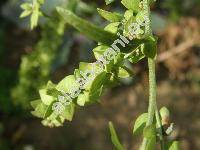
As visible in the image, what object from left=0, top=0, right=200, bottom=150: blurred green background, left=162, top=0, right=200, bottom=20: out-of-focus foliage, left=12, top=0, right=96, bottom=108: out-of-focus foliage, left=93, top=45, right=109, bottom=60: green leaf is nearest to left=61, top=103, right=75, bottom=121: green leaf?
left=93, top=45, right=109, bottom=60: green leaf

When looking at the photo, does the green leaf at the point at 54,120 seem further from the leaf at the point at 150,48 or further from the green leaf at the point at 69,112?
the leaf at the point at 150,48

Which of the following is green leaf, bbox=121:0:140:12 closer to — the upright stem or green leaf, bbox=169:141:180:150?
the upright stem

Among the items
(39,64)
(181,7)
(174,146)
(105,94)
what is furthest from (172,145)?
(181,7)

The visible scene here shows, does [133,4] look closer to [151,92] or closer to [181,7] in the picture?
[151,92]

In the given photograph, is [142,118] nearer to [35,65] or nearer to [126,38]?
[126,38]

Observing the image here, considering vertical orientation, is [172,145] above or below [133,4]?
below

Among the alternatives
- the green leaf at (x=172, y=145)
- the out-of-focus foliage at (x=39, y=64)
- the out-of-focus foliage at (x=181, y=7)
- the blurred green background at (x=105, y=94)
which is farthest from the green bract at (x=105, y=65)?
the out-of-focus foliage at (x=181, y=7)

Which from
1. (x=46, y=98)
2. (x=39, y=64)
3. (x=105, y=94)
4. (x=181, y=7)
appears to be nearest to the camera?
(x=46, y=98)

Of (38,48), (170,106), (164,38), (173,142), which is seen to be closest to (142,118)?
(173,142)
